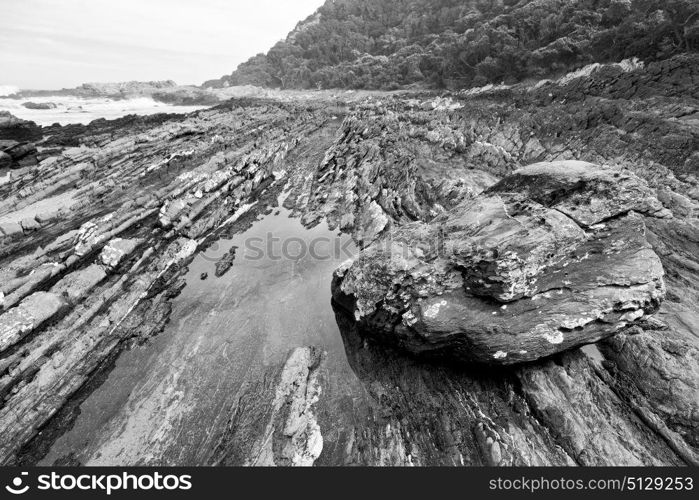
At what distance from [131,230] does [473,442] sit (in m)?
22.6

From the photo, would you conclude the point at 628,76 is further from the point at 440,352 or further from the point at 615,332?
the point at 440,352

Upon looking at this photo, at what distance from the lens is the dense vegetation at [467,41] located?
146ft

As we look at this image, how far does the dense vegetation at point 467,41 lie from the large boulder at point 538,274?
1732 inches

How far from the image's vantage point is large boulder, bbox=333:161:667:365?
10094 millimetres

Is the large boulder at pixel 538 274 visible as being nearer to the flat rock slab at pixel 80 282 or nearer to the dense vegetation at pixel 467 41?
the flat rock slab at pixel 80 282

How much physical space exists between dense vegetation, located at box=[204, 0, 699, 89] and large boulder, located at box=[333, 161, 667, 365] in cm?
4400

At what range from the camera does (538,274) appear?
10367 mm

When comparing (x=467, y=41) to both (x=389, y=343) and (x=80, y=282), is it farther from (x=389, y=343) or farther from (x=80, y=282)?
(x=80, y=282)

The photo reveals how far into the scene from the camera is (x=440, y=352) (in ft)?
36.8

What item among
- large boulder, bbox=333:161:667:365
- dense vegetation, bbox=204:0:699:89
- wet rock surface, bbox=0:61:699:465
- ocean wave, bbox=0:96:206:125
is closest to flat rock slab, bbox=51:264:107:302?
wet rock surface, bbox=0:61:699:465

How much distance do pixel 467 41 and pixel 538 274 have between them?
92539 millimetres

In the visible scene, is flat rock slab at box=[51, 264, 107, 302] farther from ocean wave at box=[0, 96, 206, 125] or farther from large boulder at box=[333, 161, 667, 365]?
ocean wave at box=[0, 96, 206, 125]

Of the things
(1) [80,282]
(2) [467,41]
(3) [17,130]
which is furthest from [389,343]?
(2) [467,41]

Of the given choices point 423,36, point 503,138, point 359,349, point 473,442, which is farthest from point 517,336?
point 423,36
